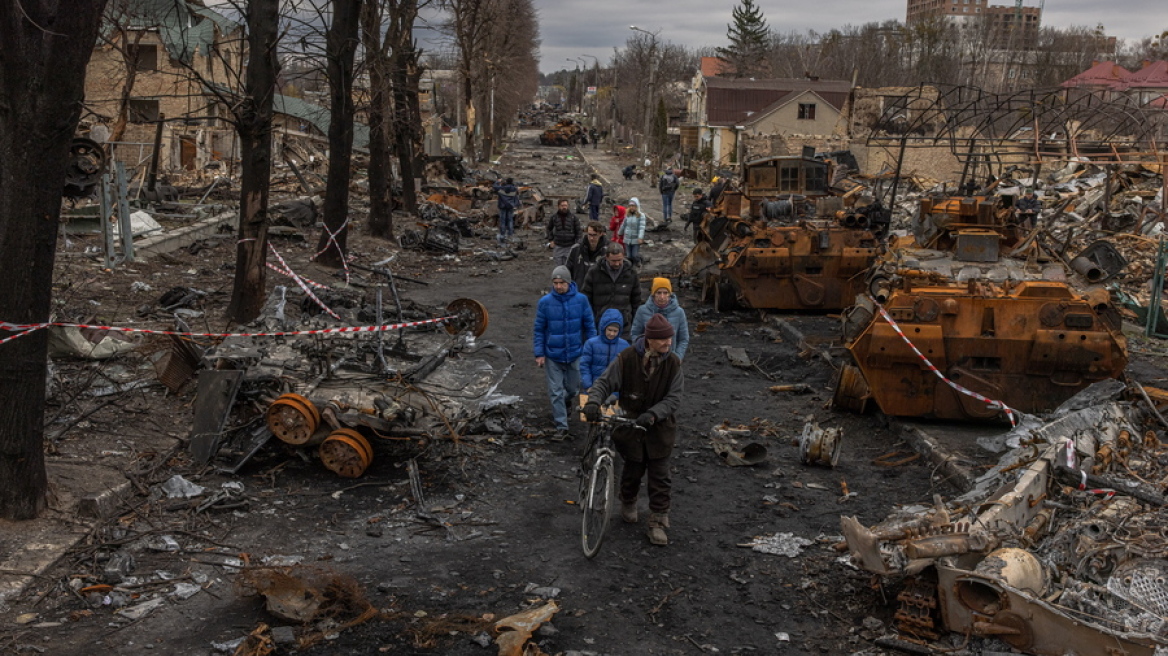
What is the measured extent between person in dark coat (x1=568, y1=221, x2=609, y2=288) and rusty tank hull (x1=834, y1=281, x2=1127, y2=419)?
3.34 meters

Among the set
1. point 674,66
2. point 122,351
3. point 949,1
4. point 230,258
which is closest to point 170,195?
point 230,258

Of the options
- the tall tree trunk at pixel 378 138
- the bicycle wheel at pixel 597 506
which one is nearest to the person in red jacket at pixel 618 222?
the tall tree trunk at pixel 378 138

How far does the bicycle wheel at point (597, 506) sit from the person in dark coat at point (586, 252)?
15.5ft

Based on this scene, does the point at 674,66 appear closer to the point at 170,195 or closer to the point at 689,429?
the point at 170,195

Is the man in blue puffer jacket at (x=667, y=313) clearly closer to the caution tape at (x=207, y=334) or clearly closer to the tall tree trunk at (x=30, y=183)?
the caution tape at (x=207, y=334)

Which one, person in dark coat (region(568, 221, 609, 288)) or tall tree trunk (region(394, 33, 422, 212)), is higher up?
tall tree trunk (region(394, 33, 422, 212))

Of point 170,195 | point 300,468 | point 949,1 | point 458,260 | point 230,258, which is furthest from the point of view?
point 949,1

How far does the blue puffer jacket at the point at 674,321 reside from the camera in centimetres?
838

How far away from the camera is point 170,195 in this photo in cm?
2284

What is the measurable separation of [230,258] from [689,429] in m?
10.1

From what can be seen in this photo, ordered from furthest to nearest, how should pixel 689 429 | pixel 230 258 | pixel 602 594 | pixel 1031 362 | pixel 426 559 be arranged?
pixel 230 258 < pixel 689 429 < pixel 1031 362 < pixel 426 559 < pixel 602 594

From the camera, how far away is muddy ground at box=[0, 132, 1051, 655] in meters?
5.45

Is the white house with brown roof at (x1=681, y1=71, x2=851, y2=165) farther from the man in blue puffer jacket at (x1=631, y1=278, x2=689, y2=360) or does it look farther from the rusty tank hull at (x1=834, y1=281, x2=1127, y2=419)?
the man in blue puffer jacket at (x1=631, y1=278, x2=689, y2=360)

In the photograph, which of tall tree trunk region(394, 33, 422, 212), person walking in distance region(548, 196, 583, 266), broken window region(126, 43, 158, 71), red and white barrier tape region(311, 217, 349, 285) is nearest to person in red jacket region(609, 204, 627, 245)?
person walking in distance region(548, 196, 583, 266)
